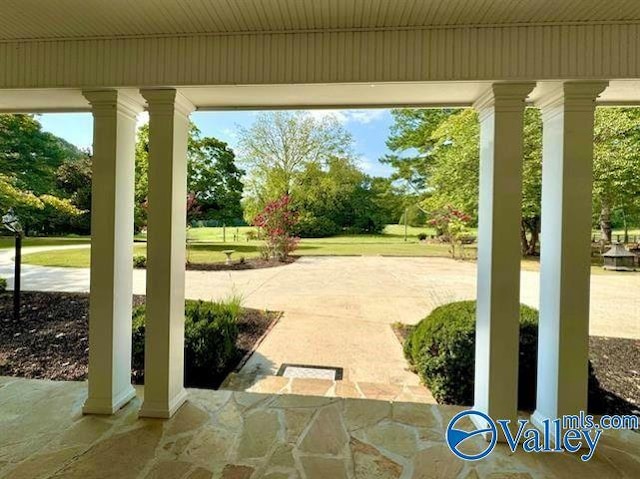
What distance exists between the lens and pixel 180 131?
2.57m

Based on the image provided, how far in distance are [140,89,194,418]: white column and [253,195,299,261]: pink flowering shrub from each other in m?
5.50

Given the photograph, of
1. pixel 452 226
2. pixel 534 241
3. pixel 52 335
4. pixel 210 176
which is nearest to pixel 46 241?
pixel 52 335

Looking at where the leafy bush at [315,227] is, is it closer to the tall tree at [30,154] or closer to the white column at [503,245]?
the tall tree at [30,154]

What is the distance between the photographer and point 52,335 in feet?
13.4

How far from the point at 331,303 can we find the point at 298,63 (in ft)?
14.6

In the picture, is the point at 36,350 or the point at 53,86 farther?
the point at 36,350

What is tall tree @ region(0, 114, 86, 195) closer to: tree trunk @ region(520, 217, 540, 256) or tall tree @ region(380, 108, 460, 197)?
tall tree @ region(380, 108, 460, 197)

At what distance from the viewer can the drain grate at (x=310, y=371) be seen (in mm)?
3539

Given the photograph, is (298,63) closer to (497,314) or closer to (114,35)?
(114,35)

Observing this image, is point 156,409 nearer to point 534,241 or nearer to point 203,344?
point 203,344

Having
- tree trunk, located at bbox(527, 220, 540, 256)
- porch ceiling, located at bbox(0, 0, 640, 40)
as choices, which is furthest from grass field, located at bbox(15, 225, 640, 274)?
porch ceiling, located at bbox(0, 0, 640, 40)

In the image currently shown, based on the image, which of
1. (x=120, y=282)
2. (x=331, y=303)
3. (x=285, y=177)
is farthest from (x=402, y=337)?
(x=285, y=177)

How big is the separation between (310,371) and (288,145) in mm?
5447

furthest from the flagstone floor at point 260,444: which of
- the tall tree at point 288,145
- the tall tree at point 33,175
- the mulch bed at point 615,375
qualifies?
the tall tree at point 288,145
